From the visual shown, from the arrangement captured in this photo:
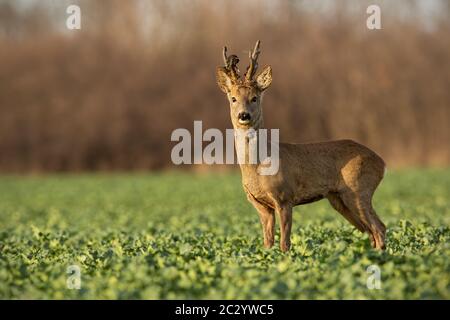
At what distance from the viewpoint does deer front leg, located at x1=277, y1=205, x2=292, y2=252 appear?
909 cm

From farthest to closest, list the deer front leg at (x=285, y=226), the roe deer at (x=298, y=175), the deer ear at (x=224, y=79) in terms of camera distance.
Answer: the deer ear at (x=224, y=79) < the roe deer at (x=298, y=175) < the deer front leg at (x=285, y=226)

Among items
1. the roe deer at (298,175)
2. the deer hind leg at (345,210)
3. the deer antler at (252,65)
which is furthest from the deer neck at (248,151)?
the deer hind leg at (345,210)

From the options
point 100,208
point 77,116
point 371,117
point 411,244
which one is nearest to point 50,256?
point 411,244

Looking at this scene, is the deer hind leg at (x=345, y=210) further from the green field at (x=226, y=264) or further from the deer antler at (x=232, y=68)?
the deer antler at (x=232, y=68)

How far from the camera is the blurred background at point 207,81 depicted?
3575 centimetres

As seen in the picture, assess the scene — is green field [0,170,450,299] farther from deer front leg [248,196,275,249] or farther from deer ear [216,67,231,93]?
deer ear [216,67,231,93]

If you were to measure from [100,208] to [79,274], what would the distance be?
49.9 ft

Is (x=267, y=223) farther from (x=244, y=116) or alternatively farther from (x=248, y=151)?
(x=244, y=116)

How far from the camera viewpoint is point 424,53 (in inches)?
1465

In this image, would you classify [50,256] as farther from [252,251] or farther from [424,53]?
[424,53]

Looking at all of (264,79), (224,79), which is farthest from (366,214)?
(224,79)

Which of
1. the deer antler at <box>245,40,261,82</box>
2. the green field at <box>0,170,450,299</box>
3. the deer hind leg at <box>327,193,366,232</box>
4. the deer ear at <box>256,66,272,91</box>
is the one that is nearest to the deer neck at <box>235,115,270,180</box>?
the deer ear at <box>256,66,272,91</box>

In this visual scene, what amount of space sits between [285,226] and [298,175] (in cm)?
66

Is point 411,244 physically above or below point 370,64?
below
